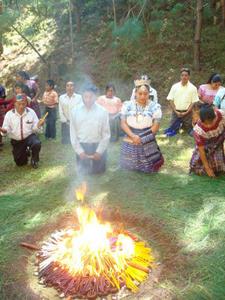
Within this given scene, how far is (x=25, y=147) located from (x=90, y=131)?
1667 millimetres

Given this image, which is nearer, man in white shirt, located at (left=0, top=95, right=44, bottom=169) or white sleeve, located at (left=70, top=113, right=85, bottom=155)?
white sleeve, located at (left=70, top=113, right=85, bottom=155)

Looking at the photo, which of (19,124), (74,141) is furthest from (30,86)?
(74,141)

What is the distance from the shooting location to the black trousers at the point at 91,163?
7.00 m

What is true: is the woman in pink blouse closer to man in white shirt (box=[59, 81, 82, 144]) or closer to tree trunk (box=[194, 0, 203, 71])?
man in white shirt (box=[59, 81, 82, 144])

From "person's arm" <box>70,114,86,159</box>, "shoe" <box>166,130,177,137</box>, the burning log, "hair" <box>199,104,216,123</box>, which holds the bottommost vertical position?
the burning log

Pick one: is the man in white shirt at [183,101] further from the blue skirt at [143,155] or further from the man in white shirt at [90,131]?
the man in white shirt at [90,131]

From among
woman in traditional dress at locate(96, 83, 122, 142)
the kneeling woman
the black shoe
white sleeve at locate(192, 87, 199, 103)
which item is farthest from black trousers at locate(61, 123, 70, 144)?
white sleeve at locate(192, 87, 199, 103)

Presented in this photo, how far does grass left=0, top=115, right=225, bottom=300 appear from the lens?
13.1 ft

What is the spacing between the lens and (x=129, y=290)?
3861 millimetres

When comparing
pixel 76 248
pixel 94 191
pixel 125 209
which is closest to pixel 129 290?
pixel 76 248

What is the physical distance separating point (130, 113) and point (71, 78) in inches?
463

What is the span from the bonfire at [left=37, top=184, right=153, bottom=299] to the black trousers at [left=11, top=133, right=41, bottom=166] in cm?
331

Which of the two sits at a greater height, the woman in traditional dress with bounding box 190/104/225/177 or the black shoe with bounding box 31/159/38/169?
the woman in traditional dress with bounding box 190/104/225/177

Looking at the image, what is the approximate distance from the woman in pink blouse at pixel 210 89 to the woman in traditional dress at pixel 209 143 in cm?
241
